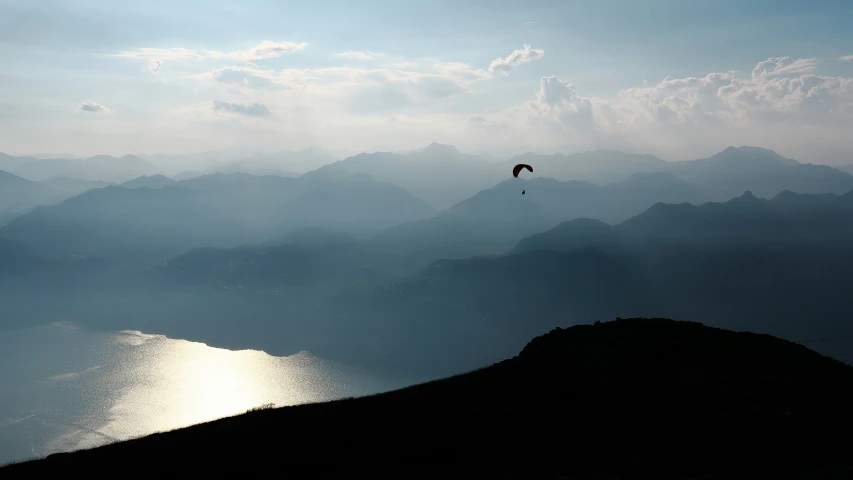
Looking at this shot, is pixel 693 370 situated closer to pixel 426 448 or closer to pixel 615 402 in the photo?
pixel 615 402

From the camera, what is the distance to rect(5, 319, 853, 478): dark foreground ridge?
60.2 ft

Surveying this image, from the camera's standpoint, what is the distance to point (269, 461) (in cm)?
2145

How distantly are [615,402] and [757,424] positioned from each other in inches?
223

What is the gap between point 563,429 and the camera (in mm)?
21922

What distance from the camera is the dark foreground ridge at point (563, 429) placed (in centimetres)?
1836

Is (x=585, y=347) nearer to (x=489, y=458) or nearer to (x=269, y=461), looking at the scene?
(x=489, y=458)

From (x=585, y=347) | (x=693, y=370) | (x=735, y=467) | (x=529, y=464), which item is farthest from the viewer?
(x=585, y=347)

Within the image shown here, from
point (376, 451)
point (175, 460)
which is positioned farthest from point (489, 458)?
point (175, 460)

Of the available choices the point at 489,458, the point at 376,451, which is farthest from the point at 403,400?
the point at 489,458

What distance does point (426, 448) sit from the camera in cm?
2108

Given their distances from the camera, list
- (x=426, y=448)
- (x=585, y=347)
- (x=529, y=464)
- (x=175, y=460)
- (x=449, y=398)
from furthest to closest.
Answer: (x=585, y=347), (x=449, y=398), (x=175, y=460), (x=426, y=448), (x=529, y=464)

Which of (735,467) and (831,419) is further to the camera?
(831,419)

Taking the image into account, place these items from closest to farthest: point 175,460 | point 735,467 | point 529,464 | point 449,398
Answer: point 735,467
point 529,464
point 175,460
point 449,398

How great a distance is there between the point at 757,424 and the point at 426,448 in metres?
13.1
